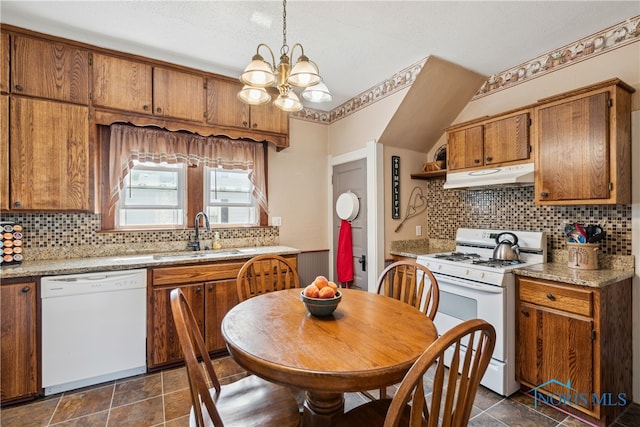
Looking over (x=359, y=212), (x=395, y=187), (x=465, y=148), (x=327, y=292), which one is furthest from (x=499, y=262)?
(x=327, y=292)

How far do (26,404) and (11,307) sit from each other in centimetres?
66

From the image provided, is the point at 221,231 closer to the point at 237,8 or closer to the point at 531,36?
the point at 237,8

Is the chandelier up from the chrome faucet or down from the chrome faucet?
up

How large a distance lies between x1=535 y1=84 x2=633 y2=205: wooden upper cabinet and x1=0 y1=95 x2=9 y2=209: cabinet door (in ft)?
12.6

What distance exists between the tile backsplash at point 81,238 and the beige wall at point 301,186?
0.90 meters

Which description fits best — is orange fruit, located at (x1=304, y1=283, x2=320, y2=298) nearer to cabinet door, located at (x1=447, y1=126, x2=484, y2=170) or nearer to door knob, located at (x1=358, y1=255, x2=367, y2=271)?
A: door knob, located at (x1=358, y1=255, x2=367, y2=271)

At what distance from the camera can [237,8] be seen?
2012mm

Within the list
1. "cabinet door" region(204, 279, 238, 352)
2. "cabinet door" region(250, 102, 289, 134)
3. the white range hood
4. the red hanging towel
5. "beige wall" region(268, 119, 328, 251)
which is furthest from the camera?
"beige wall" region(268, 119, 328, 251)

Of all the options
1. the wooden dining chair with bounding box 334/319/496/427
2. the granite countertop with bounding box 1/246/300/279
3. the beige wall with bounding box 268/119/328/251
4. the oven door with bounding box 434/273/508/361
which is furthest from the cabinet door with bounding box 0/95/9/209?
the oven door with bounding box 434/273/508/361

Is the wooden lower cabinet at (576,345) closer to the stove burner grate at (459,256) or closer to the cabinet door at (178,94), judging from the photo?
the stove burner grate at (459,256)

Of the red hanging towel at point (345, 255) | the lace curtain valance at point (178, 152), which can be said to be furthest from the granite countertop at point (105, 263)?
the red hanging towel at point (345, 255)

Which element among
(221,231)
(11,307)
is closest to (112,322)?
(11,307)

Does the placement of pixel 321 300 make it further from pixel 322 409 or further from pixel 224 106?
pixel 224 106
